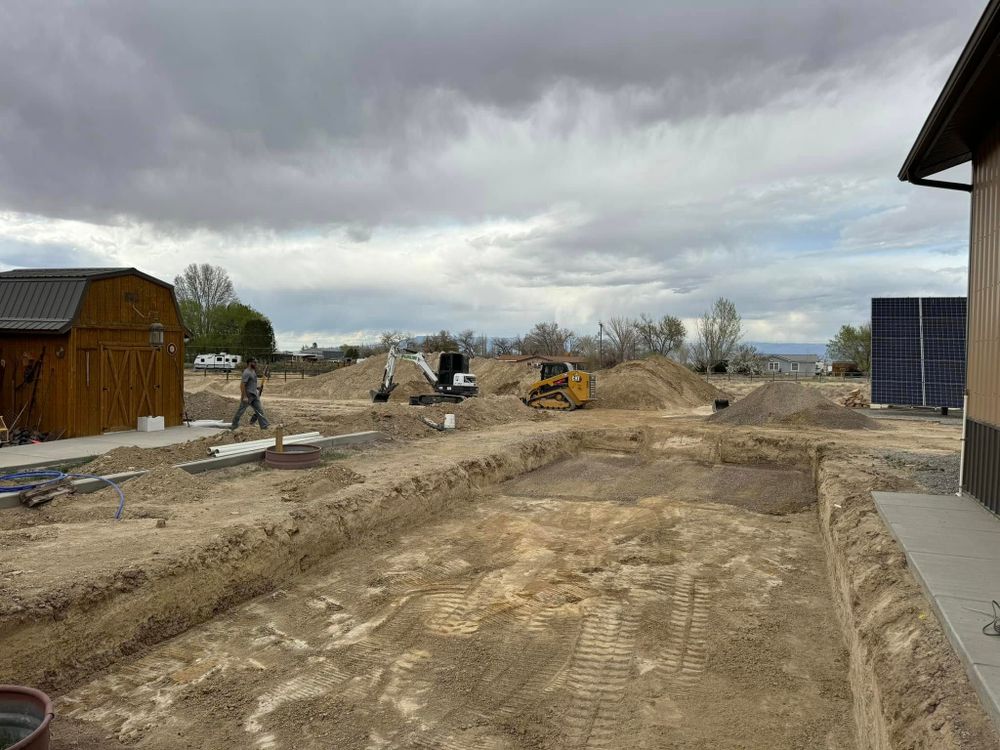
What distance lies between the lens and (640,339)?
69.3 meters

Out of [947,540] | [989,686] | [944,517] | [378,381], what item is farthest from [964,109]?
[378,381]

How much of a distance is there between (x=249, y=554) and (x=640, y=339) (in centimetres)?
6495

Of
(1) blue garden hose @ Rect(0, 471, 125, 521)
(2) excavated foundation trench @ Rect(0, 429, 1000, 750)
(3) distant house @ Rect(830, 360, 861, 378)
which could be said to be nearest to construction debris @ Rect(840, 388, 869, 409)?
(2) excavated foundation trench @ Rect(0, 429, 1000, 750)

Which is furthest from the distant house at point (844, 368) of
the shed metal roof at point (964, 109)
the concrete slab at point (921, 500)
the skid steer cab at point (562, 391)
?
the concrete slab at point (921, 500)

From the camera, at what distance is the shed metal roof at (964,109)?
5.45m

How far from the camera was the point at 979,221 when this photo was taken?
7.71m

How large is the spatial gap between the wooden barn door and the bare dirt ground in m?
5.07

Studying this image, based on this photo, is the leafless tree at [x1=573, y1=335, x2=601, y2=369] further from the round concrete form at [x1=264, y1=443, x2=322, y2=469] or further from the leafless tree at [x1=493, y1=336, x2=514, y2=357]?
the round concrete form at [x1=264, y1=443, x2=322, y2=469]

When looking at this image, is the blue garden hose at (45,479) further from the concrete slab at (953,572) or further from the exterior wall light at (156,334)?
the concrete slab at (953,572)

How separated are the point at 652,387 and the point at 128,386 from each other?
2254 centimetres

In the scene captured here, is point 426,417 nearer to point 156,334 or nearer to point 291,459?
point 156,334

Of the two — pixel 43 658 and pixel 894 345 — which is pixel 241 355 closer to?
pixel 894 345

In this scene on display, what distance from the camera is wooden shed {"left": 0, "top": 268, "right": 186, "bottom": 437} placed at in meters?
13.1

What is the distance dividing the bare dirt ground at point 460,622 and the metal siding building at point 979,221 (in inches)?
56.6
